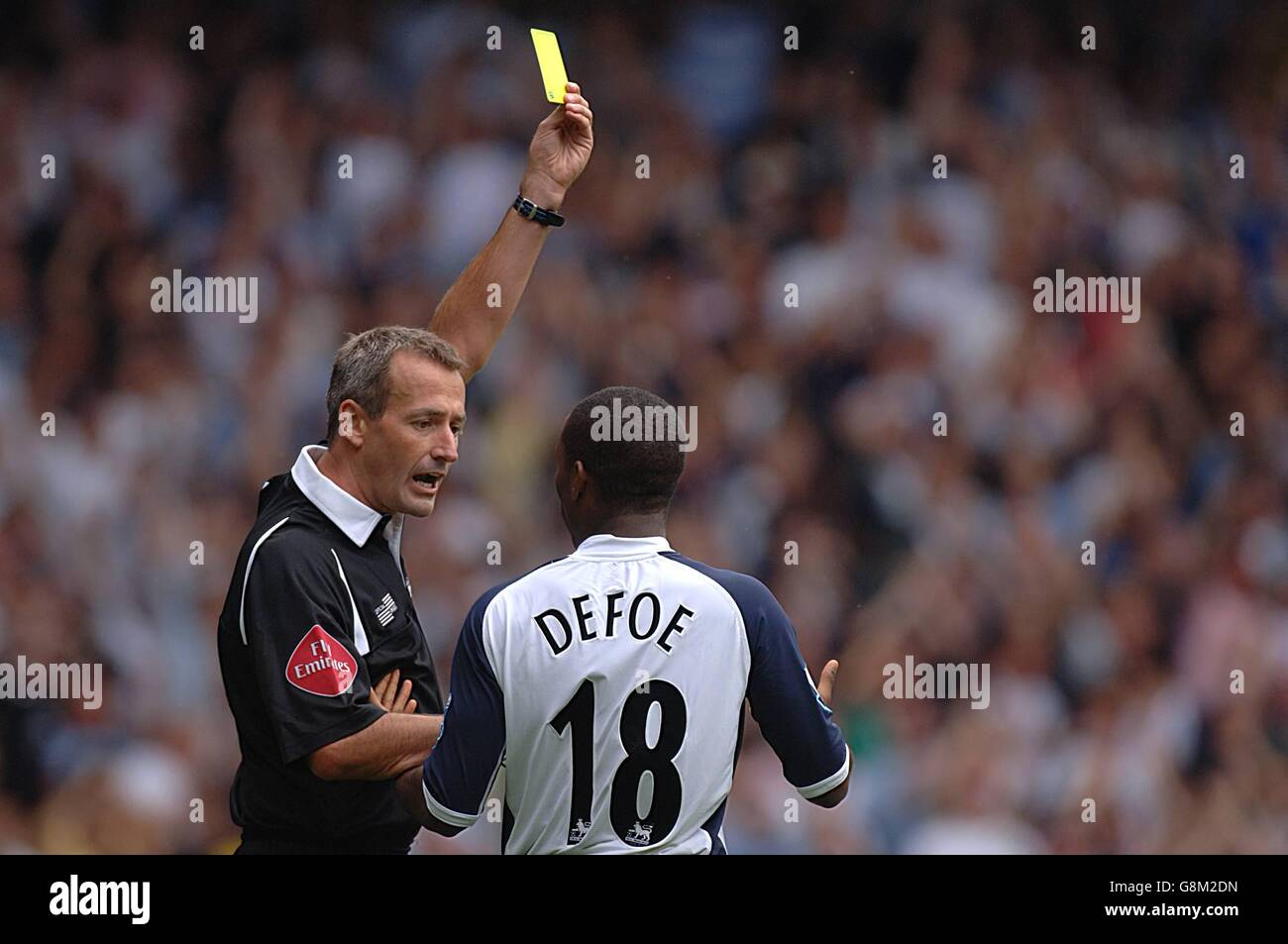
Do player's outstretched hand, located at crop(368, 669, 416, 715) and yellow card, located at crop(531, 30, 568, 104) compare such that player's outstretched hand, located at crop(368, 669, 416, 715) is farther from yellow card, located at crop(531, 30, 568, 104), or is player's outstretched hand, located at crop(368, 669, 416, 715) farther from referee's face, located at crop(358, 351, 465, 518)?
yellow card, located at crop(531, 30, 568, 104)

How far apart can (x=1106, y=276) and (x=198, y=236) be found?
3875mm

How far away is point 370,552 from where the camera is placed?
316cm

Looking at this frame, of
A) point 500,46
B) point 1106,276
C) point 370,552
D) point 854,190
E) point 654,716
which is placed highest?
point 500,46

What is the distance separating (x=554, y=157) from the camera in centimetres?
379

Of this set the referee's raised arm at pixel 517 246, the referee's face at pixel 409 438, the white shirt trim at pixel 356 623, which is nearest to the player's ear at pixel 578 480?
the referee's face at pixel 409 438

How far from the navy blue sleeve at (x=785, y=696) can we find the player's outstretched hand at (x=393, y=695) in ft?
2.32

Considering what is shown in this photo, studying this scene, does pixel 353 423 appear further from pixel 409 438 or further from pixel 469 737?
pixel 469 737

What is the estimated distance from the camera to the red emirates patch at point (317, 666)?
290 centimetres

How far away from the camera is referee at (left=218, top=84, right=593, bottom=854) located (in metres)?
2.91

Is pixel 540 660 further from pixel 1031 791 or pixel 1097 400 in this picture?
pixel 1097 400

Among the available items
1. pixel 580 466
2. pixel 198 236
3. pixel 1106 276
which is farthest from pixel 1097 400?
pixel 580 466

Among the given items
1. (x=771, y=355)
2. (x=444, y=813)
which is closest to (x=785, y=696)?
(x=444, y=813)

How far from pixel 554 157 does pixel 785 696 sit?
166 centimetres

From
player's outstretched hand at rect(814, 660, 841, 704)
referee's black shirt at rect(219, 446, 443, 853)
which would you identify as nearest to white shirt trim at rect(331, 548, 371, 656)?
referee's black shirt at rect(219, 446, 443, 853)
